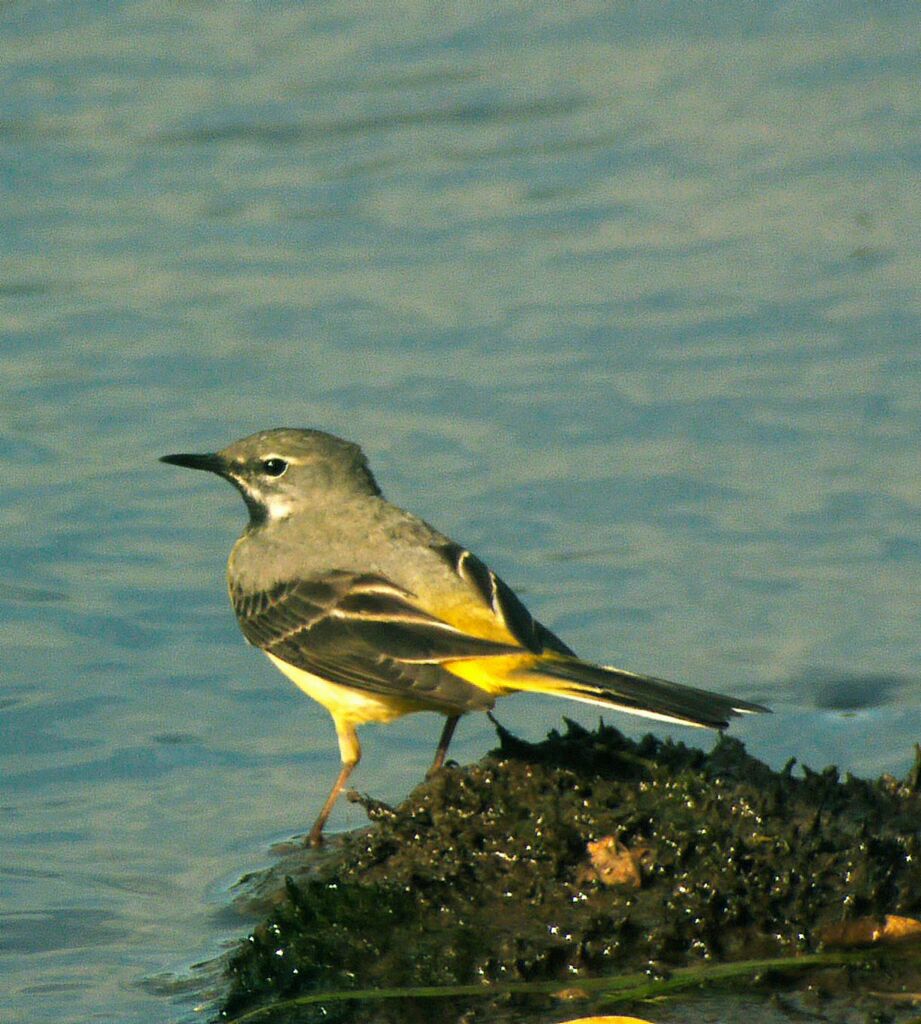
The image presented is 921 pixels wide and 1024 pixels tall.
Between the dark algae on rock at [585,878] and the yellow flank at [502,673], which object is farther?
the yellow flank at [502,673]

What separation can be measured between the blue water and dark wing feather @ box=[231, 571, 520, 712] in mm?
895

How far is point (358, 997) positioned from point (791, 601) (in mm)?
4524

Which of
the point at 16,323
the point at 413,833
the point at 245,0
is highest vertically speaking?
the point at 245,0

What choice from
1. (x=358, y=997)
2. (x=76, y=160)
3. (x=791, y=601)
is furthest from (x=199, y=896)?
(x=76, y=160)

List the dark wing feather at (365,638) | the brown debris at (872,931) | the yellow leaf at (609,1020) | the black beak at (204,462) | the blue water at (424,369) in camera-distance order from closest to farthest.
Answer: the yellow leaf at (609,1020) < the brown debris at (872,931) < the dark wing feather at (365,638) < the black beak at (204,462) < the blue water at (424,369)

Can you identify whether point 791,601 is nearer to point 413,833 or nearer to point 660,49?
point 413,833

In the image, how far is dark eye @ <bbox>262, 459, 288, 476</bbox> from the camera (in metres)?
8.70

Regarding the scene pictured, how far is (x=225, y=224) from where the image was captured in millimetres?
13812

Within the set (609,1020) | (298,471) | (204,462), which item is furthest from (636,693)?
(204,462)

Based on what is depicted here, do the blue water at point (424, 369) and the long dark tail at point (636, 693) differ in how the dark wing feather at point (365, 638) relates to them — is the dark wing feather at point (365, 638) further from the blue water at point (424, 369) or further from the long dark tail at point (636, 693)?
the blue water at point (424, 369)

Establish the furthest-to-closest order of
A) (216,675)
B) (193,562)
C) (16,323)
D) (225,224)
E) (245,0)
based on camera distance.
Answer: (245,0)
(225,224)
(16,323)
(193,562)
(216,675)

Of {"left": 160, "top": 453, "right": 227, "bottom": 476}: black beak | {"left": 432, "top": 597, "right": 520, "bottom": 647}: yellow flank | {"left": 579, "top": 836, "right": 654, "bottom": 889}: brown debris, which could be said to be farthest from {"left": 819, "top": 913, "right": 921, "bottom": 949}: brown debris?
{"left": 160, "top": 453, "right": 227, "bottom": 476}: black beak

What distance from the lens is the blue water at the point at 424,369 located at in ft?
29.6

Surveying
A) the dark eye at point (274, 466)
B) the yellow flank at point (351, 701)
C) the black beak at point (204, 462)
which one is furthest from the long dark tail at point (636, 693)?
the black beak at point (204, 462)
